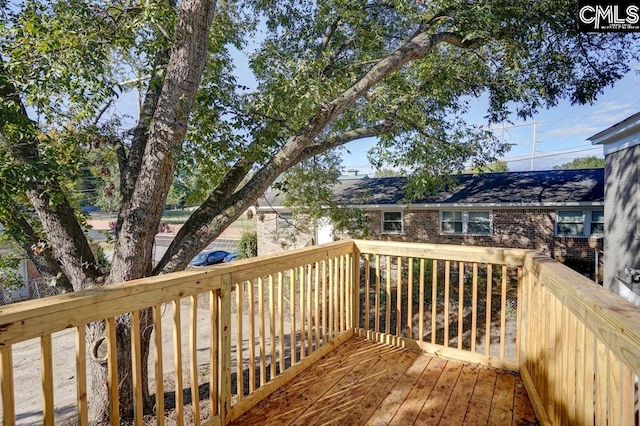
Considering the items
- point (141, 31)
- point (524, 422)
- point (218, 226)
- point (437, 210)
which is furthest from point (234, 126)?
point (437, 210)

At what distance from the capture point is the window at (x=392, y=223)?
13.0m

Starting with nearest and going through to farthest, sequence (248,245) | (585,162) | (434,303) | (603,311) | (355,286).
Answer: (603,311) → (434,303) → (355,286) → (248,245) → (585,162)

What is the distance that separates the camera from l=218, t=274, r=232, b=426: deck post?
209 centimetres

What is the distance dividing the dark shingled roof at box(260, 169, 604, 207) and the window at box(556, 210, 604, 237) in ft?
1.61

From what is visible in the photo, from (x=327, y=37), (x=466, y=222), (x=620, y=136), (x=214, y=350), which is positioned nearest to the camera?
(x=214, y=350)

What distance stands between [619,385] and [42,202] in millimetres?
4906

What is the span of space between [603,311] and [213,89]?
14.3 ft

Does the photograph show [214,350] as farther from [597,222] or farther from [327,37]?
[597,222]

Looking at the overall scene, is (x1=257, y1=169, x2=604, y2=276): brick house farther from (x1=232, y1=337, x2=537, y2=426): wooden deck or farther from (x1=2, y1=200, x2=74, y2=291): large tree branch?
(x1=232, y1=337, x2=537, y2=426): wooden deck

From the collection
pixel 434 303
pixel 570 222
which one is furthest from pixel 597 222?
pixel 434 303

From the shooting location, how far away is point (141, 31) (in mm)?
4289

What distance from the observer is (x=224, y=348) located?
211 centimetres

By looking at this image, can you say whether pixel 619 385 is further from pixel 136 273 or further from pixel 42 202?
pixel 42 202

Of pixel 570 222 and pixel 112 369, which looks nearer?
pixel 112 369
